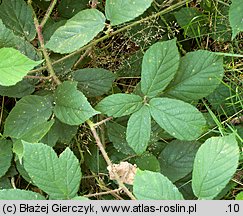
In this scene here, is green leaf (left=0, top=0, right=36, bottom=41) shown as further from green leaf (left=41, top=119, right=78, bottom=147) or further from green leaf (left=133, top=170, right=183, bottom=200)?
green leaf (left=133, top=170, right=183, bottom=200)

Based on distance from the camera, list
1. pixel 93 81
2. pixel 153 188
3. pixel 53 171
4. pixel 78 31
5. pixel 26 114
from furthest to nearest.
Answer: pixel 93 81 < pixel 26 114 < pixel 78 31 < pixel 53 171 < pixel 153 188

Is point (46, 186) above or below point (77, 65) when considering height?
below

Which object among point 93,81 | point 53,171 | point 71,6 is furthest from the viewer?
point 71,6

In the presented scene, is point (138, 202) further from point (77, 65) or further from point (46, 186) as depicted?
point (77, 65)

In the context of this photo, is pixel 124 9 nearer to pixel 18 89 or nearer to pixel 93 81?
pixel 93 81

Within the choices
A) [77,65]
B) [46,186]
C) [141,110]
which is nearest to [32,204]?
[46,186]

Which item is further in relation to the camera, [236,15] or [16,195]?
[236,15]

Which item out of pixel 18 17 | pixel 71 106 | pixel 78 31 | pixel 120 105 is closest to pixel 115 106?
pixel 120 105

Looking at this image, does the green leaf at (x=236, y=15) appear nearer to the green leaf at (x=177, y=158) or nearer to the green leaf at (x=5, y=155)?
the green leaf at (x=177, y=158)

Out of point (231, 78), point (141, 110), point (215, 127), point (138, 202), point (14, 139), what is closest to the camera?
point (138, 202)
